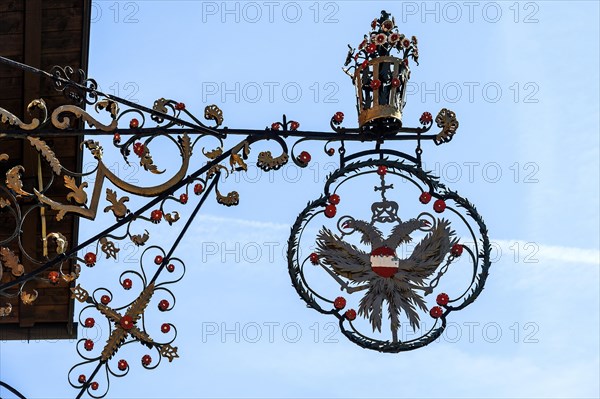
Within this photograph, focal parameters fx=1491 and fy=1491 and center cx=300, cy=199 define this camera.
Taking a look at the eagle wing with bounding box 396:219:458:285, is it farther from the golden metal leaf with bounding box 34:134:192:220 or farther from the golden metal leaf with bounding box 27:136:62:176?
the golden metal leaf with bounding box 27:136:62:176

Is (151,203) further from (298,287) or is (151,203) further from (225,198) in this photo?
(298,287)

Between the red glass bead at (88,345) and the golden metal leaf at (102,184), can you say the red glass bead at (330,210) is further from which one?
the red glass bead at (88,345)

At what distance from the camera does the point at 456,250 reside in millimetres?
9438

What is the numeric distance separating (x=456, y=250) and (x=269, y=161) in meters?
1.31

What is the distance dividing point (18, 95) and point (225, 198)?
280cm

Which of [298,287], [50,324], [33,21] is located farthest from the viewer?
→ [50,324]

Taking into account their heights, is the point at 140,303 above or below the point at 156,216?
below

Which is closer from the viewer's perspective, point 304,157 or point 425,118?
point 304,157

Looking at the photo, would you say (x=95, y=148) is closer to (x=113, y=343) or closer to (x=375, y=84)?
(x=113, y=343)

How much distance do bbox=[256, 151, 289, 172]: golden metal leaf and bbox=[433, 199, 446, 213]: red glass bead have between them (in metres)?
0.99

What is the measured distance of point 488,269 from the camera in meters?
9.38

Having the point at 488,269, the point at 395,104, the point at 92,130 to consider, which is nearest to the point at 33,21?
the point at 92,130

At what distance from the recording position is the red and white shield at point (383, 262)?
942cm

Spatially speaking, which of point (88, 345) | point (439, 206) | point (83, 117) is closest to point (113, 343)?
point (88, 345)
